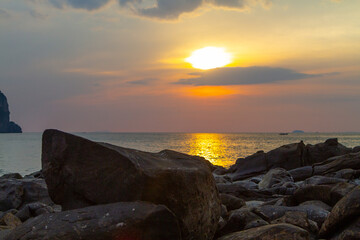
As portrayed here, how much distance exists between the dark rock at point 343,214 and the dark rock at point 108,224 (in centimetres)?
300

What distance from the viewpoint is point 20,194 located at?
1365 centimetres

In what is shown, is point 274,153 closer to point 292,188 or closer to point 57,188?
point 292,188

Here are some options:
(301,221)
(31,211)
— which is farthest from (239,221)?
(31,211)

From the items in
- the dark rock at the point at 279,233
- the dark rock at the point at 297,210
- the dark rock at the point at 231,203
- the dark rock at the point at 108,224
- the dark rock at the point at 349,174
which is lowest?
the dark rock at the point at 349,174

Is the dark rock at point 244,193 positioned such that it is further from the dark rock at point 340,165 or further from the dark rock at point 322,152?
the dark rock at point 322,152

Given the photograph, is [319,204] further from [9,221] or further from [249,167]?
[249,167]

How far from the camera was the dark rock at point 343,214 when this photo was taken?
633 cm

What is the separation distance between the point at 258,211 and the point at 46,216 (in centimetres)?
425

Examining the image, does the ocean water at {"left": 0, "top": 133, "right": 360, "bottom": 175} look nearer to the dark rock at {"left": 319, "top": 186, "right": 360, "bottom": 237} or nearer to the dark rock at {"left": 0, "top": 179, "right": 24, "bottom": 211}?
the dark rock at {"left": 0, "top": 179, "right": 24, "bottom": 211}

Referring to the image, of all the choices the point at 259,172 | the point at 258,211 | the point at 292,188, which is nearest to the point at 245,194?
the point at 292,188

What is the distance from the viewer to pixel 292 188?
14.7m

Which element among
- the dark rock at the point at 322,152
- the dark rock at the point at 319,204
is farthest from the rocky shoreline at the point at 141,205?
the dark rock at the point at 322,152

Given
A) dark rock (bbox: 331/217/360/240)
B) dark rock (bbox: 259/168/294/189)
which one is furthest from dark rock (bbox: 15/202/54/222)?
dark rock (bbox: 259/168/294/189)

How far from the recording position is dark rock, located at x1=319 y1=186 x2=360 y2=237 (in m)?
6.33
